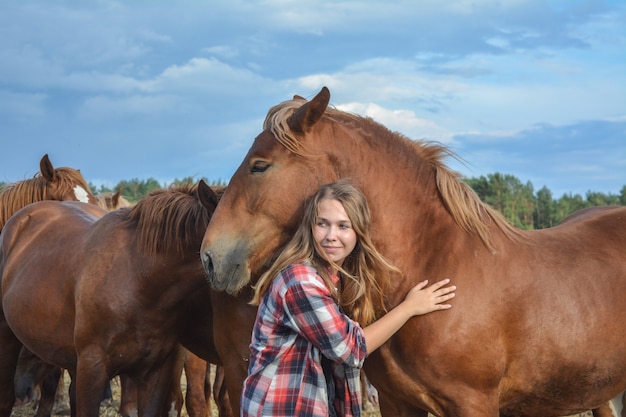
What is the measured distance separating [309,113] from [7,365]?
4479mm

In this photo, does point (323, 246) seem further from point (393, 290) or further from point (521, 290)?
point (521, 290)

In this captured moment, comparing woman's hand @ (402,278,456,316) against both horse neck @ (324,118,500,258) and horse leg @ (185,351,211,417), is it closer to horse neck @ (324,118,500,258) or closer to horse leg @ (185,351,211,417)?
horse neck @ (324,118,500,258)

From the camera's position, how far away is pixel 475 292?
333 cm

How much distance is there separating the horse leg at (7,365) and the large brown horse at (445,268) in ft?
12.8

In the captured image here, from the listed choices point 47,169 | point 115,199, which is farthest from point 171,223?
point 115,199

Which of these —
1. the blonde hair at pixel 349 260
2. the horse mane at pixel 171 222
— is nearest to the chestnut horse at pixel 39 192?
the horse mane at pixel 171 222

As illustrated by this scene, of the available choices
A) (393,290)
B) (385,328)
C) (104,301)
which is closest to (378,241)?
(393,290)

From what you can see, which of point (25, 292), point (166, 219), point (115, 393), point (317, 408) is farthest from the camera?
point (115, 393)

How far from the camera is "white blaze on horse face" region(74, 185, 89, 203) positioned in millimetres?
7695

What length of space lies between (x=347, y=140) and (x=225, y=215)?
2.35 feet

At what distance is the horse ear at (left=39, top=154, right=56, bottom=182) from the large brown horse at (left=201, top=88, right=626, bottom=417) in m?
4.65

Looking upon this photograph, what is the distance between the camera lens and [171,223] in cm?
453

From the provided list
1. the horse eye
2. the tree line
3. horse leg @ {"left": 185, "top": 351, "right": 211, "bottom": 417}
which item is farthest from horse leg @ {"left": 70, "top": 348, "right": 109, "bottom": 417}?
the tree line

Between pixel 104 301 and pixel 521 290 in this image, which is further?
pixel 104 301
